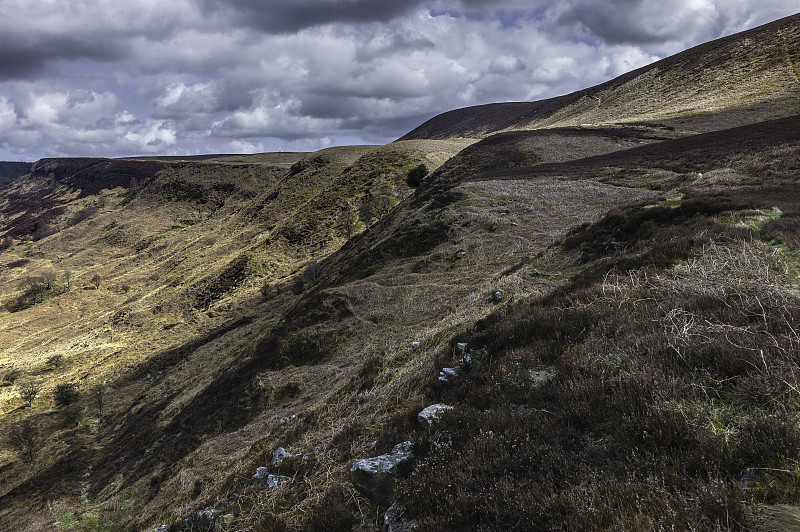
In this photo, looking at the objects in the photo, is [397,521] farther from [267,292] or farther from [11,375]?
[11,375]

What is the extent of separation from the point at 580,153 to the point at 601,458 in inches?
1967

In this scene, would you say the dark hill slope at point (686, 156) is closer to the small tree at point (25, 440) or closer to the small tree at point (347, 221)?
the small tree at point (347, 221)

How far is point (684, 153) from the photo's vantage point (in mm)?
30641

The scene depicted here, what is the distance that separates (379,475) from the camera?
4930mm

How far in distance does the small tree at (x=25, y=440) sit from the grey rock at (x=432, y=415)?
36752 millimetres

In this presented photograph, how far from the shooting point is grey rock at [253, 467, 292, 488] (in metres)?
7.07

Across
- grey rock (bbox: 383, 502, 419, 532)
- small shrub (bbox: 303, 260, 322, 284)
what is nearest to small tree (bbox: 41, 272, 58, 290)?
small shrub (bbox: 303, 260, 322, 284)

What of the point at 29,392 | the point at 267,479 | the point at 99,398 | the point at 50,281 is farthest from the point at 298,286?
the point at 50,281

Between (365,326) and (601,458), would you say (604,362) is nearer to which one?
(601,458)

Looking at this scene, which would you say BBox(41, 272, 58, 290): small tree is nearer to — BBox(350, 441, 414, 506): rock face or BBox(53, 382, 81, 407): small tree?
A: BBox(53, 382, 81, 407): small tree

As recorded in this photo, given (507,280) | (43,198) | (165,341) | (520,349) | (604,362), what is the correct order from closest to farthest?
(604,362) < (520,349) < (507,280) < (165,341) < (43,198)

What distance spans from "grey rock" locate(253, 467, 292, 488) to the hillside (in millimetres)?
→ 79

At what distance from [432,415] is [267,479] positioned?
4.10 metres

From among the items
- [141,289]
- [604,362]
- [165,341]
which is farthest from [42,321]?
[604,362]
